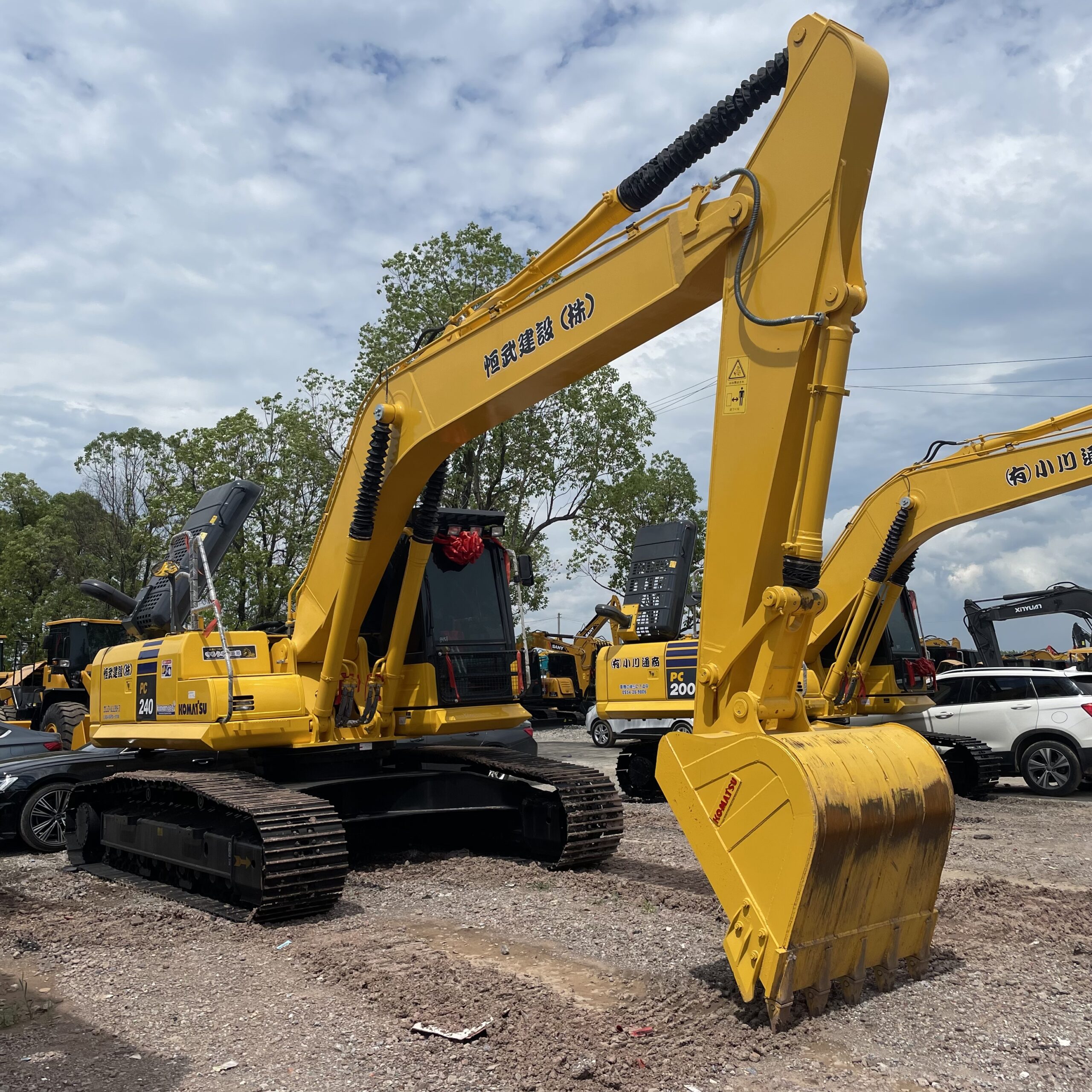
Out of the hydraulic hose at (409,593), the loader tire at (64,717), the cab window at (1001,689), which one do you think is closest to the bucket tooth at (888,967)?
the hydraulic hose at (409,593)

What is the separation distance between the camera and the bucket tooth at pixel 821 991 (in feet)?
15.4

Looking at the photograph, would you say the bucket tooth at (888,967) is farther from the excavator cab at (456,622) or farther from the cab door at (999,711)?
the cab door at (999,711)

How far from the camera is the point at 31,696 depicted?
2178 centimetres

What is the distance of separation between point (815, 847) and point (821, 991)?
0.75 metres

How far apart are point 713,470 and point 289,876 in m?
3.77

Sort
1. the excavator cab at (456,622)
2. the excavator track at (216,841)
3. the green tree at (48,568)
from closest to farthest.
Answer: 1. the excavator track at (216,841)
2. the excavator cab at (456,622)
3. the green tree at (48,568)

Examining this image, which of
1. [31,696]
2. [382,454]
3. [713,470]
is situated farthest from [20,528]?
[713,470]

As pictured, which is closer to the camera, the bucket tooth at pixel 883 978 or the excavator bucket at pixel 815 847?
the excavator bucket at pixel 815 847

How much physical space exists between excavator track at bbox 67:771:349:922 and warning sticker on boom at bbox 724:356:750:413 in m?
3.86

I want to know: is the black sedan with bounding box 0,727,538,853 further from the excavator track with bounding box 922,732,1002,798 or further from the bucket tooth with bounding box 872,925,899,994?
the excavator track with bounding box 922,732,1002,798

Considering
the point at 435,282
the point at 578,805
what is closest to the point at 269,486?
the point at 435,282

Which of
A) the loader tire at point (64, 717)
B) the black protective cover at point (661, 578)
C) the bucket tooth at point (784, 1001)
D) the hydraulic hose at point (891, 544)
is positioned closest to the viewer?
the bucket tooth at point (784, 1001)

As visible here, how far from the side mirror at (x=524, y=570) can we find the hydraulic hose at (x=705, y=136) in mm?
3528

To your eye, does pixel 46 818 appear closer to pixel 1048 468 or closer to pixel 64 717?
pixel 64 717
